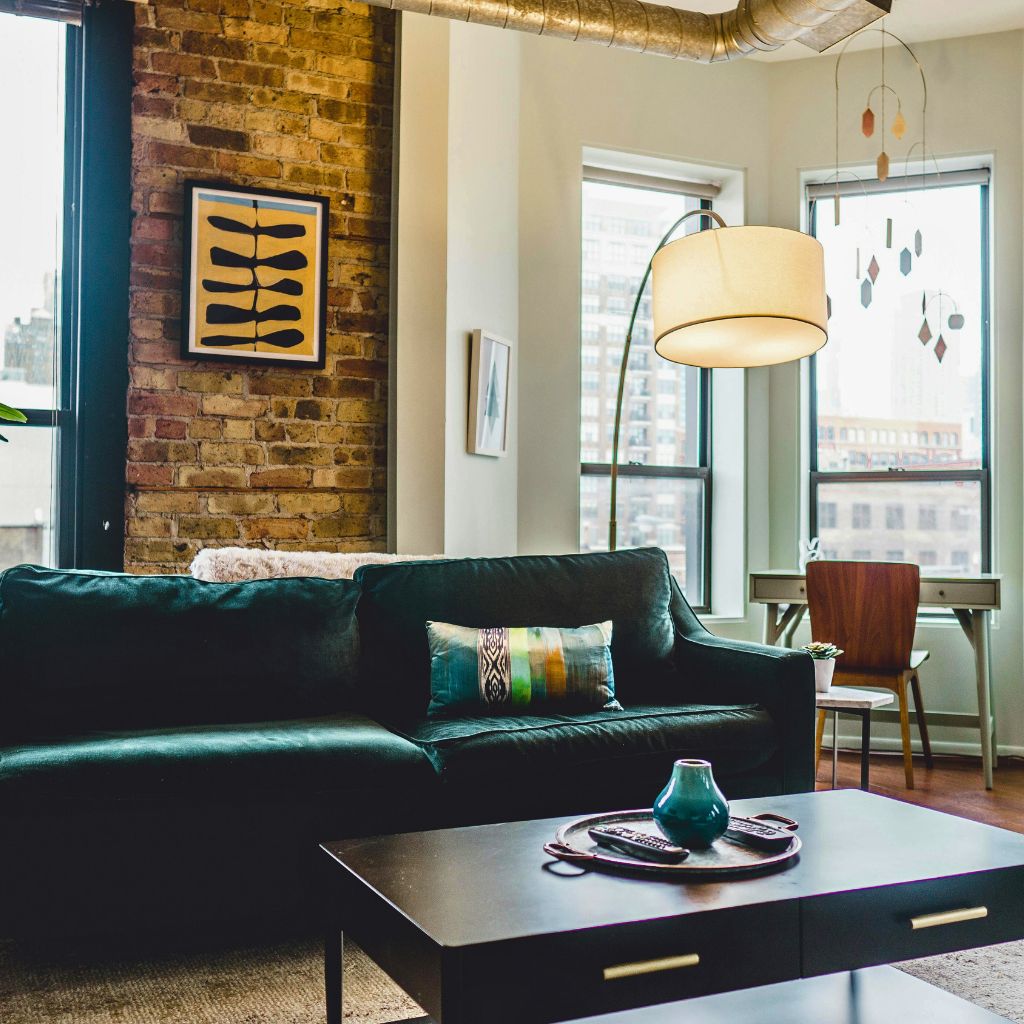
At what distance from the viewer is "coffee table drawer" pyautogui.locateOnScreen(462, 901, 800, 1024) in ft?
4.37

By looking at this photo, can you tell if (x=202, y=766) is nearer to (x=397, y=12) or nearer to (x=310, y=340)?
(x=310, y=340)

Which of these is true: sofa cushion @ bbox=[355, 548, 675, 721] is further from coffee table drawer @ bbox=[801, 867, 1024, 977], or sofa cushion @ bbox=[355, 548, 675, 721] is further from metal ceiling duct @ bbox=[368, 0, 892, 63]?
metal ceiling duct @ bbox=[368, 0, 892, 63]

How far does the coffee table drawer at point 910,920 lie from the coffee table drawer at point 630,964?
45mm

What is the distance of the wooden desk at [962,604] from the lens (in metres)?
4.27

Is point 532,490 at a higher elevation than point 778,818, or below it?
higher

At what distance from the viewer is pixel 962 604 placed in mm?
4312

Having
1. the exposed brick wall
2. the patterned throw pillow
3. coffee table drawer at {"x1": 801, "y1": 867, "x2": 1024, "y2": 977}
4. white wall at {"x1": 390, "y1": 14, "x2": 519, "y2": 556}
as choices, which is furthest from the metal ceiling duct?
A: coffee table drawer at {"x1": 801, "y1": 867, "x2": 1024, "y2": 977}

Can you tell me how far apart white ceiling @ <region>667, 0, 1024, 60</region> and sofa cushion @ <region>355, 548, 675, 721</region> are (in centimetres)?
→ 258

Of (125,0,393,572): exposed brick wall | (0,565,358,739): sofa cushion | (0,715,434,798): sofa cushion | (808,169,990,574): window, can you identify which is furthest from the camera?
(808,169,990,574): window

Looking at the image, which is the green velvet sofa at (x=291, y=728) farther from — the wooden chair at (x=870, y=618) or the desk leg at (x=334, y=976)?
the wooden chair at (x=870, y=618)

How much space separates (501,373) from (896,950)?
3.11 m

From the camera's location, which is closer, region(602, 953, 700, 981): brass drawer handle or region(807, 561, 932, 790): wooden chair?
region(602, 953, 700, 981): brass drawer handle

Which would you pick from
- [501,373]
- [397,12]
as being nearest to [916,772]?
[501,373]

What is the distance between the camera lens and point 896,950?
5.10 ft
